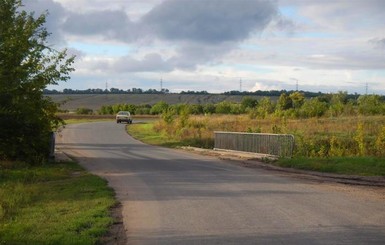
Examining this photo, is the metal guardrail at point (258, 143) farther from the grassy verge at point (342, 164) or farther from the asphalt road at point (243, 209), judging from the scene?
the asphalt road at point (243, 209)

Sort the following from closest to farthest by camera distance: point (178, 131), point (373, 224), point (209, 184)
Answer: point (373, 224) → point (209, 184) → point (178, 131)

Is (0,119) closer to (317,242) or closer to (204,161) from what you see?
(204,161)

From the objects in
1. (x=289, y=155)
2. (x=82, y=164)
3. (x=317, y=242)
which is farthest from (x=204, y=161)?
(x=317, y=242)

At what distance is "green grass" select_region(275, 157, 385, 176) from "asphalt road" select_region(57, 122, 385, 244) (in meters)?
1.92

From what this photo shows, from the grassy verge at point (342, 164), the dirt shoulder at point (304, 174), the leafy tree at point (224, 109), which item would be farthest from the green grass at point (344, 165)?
the leafy tree at point (224, 109)

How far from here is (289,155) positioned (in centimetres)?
2347

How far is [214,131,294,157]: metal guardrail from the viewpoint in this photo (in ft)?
78.0

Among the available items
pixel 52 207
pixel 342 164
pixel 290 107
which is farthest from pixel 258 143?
pixel 290 107

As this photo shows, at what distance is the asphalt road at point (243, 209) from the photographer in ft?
28.7

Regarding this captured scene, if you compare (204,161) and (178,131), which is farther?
(178,131)

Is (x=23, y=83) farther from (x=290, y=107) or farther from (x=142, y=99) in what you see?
(x=142, y=99)

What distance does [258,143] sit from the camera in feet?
86.7

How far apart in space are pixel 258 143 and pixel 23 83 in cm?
1137

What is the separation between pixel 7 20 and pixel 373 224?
539 inches
